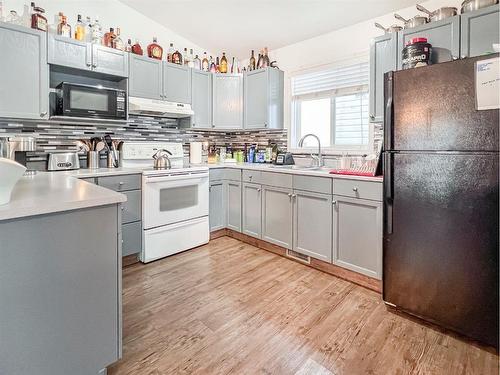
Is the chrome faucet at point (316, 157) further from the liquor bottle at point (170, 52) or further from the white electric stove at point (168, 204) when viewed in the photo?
the liquor bottle at point (170, 52)

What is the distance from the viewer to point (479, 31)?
2.02 m

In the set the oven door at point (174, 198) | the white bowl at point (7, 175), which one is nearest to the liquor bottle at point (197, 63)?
the oven door at point (174, 198)

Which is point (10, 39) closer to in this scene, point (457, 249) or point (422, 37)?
point (422, 37)

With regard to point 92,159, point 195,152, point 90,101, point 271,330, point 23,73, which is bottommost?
point 271,330

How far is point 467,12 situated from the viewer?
2.08 metres

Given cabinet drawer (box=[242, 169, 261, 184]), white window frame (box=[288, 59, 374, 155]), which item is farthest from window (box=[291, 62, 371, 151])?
cabinet drawer (box=[242, 169, 261, 184])

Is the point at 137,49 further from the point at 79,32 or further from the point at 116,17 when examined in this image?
the point at 79,32

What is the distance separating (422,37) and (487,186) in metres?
1.29

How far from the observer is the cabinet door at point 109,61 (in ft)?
9.18

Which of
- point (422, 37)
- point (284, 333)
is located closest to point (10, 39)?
point (284, 333)

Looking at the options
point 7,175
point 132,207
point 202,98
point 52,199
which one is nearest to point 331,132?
point 202,98

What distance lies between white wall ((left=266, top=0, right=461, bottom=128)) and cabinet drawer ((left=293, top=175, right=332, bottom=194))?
3.96 feet

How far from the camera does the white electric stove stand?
9.31ft

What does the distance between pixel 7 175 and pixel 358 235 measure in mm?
2195
